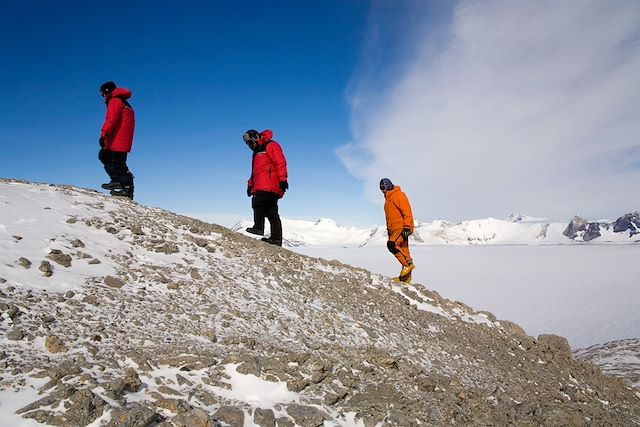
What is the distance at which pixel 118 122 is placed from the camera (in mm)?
9648

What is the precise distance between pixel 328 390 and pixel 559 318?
26046mm

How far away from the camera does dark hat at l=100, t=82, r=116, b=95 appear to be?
9586 mm

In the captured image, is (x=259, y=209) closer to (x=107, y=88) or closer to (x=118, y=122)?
(x=118, y=122)

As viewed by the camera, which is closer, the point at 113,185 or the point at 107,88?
the point at 107,88

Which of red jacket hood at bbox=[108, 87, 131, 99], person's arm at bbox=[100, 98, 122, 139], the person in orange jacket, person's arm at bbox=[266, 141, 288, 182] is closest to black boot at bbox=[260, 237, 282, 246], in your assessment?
person's arm at bbox=[266, 141, 288, 182]

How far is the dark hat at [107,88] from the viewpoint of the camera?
31.4 ft

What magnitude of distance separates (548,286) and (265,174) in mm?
34008

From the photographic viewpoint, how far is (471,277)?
130 feet

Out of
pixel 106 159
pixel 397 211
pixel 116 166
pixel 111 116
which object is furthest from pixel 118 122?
pixel 397 211

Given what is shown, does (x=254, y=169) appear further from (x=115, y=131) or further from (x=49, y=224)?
(x=49, y=224)

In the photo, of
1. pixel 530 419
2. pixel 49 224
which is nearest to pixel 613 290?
pixel 530 419

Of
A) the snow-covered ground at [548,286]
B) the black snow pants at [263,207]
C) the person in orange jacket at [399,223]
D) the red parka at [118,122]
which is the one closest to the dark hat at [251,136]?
the black snow pants at [263,207]

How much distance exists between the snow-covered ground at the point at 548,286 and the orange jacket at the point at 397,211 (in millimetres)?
14809

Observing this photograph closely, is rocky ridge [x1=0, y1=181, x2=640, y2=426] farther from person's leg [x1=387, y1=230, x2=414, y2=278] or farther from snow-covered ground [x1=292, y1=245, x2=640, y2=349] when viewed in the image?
snow-covered ground [x1=292, y1=245, x2=640, y2=349]
